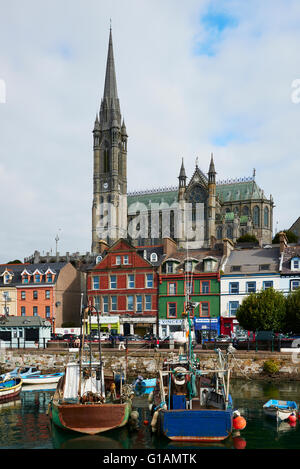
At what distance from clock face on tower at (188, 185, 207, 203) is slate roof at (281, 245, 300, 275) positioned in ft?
245

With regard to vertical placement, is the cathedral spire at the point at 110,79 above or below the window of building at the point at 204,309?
above

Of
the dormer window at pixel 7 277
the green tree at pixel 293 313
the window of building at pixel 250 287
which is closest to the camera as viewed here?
the green tree at pixel 293 313

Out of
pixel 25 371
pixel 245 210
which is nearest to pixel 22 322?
pixel 25 371

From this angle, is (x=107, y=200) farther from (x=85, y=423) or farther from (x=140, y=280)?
(x=85, y=423)

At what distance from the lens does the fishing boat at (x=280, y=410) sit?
28.4 m

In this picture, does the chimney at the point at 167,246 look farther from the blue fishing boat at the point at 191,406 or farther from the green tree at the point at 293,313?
the blue fishing boat at the point at 191,406

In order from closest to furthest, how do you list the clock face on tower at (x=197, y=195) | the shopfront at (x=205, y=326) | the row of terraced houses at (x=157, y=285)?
the shopfront at (x=205, y=326), the row of terraced houses at (x=157, y=285), the clock face on tower at (x=197, y=195)

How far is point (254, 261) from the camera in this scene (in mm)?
64500

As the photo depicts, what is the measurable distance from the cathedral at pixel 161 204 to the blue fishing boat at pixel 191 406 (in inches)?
3897

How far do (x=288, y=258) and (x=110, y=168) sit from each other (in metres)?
107

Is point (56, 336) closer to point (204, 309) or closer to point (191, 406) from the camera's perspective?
point (204, 309)

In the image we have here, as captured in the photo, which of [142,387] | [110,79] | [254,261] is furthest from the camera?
[110,79]

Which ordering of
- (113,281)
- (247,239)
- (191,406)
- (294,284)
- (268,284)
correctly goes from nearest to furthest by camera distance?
(191,406) < (294,284) < (268,284) < (113,281) < (247,239)

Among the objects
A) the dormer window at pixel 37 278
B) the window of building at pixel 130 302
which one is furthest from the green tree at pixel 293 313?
the dormer window at pixel 37 278
